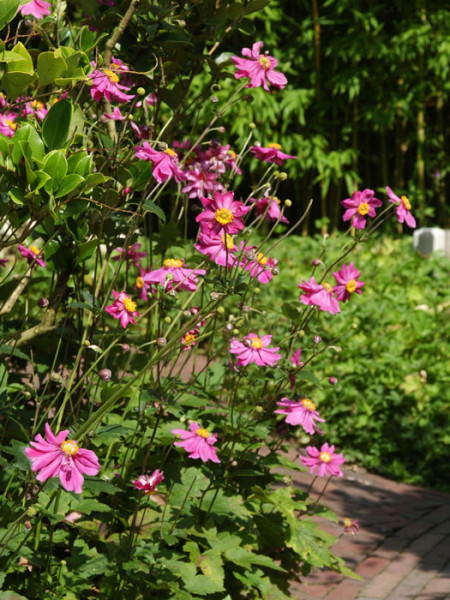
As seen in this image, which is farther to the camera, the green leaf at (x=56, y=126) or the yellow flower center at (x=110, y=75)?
the yellow flower center at (x=110, y=75)

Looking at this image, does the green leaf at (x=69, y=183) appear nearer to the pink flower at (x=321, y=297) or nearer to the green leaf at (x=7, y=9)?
the green leaf at (x=7, y=9)

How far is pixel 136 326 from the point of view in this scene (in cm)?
221

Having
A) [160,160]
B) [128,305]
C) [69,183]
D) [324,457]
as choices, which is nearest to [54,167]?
[69,183]

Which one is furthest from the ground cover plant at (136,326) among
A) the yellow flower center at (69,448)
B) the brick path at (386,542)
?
the brick path at (386,542)

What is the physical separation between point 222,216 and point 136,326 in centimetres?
58

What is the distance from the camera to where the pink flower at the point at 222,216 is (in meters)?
1.76

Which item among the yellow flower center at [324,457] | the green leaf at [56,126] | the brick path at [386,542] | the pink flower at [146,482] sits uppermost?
the green leaf at [56,126]

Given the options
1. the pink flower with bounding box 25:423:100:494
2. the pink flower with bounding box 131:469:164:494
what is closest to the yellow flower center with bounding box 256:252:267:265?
the pink flower with bounding box 131:469:164:494

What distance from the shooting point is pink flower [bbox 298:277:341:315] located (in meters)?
2.06

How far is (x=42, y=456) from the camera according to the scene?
1438 millimetres

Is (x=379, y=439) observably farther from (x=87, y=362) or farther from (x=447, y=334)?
(x=87, y=362)

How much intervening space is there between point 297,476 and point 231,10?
2.44 meters

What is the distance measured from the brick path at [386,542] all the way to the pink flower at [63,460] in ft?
4.06

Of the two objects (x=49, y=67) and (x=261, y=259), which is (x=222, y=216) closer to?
(x=261, y=259)
